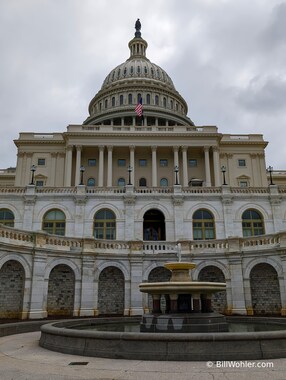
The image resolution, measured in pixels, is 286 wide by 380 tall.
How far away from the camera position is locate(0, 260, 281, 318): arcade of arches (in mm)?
28469

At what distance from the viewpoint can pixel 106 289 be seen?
33.3m

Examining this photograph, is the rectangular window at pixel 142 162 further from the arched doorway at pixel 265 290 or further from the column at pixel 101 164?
the arched doorway at pixel 265 290

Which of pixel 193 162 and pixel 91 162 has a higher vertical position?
pixel 193 162

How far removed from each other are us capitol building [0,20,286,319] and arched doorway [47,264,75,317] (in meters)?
0.08

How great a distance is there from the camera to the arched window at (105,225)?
42562mm

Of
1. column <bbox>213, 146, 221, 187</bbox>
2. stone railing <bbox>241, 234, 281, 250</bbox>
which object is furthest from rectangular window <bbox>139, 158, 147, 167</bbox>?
stone railing <bbox>241, 234, 281, 250</bbox>

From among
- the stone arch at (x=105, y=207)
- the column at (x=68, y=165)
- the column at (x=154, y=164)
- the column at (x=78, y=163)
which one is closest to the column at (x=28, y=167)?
the column at (x=68, y=165)

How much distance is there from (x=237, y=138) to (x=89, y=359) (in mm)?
72666

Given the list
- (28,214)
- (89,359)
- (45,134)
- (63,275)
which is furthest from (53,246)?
(45,134)

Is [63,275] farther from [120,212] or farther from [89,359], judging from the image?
[89,359]

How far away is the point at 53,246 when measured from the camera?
30.6 meters

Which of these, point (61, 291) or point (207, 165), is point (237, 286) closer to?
point (61, 291)

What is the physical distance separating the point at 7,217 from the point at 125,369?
35.3 metres

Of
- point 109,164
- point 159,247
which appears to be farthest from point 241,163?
point 159,247
